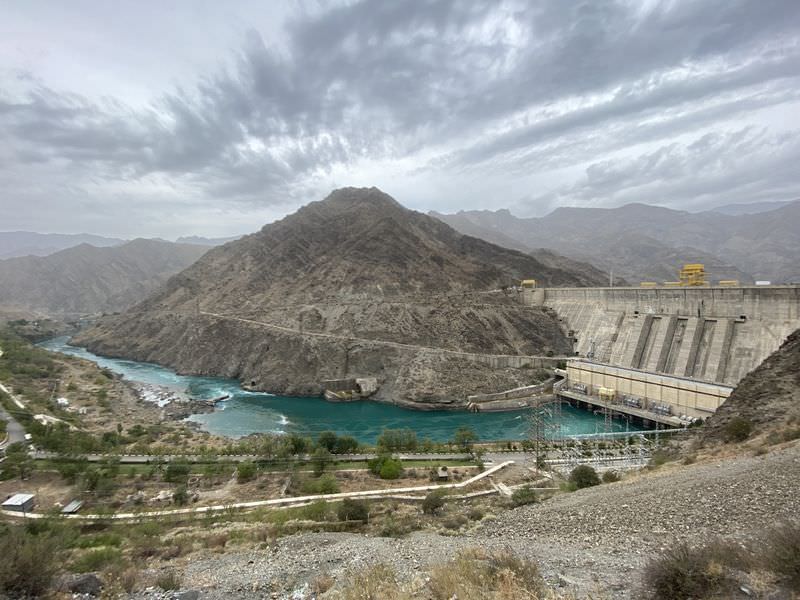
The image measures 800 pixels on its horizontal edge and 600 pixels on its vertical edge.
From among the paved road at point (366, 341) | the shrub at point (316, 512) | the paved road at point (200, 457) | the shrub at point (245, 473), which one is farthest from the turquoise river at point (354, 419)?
the shrub at point (316, 512)

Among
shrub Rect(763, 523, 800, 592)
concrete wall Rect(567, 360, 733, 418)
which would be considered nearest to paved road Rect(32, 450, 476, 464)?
concrete wall Rect(567, 360, 733, 418)

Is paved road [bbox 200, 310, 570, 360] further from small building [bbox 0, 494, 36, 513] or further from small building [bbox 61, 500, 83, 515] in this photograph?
small building [bbox 0, 494, 36, 513]

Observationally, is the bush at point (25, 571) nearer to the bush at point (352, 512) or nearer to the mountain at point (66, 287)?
the bush at point (352, 512)

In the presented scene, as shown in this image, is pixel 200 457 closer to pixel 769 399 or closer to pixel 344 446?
pixel 344 446

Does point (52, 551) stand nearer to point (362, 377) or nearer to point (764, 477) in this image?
point (764, 477)

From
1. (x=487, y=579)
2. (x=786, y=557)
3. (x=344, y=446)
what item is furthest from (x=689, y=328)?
(x=487, y=579)

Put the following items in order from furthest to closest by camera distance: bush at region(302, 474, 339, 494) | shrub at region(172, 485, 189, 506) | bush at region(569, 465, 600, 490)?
bush at region(302, 474, 339, 494), shrub at region(172, 485, 189, 506), bush at region(569, 465, 600, 490)
